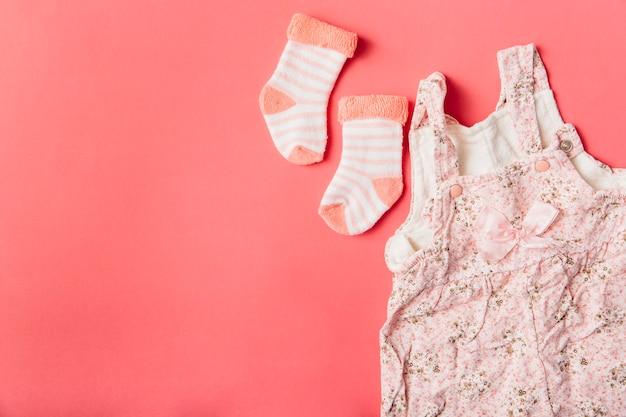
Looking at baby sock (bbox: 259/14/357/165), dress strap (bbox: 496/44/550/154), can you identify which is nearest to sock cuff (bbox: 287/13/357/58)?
baby sock (bbox: 259/14/357/165)

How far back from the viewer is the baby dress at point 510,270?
1.29 meters

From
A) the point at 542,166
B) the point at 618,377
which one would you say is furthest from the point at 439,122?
the point at 618,377

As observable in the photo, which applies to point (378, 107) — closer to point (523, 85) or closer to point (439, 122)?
point (439, 122)

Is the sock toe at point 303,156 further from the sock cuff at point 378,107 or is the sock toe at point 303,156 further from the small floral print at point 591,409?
the small floral print at point 591,409

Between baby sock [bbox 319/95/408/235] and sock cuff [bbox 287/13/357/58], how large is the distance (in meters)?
0.14

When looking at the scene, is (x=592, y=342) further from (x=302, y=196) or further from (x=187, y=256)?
(x=187, y=256)

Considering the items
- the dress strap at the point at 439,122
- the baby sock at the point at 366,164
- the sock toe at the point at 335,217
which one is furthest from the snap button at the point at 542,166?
the sock toe at the point at 335,217

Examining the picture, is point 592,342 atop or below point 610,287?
below

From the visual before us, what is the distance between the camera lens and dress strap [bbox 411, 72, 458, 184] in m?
1.31

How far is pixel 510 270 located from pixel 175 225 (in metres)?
0.89

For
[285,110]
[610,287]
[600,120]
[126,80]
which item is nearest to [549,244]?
[610,287]

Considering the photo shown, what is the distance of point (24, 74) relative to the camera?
4.80ft

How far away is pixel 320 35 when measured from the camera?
4.53 ft

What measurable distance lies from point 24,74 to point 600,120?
1549mm
